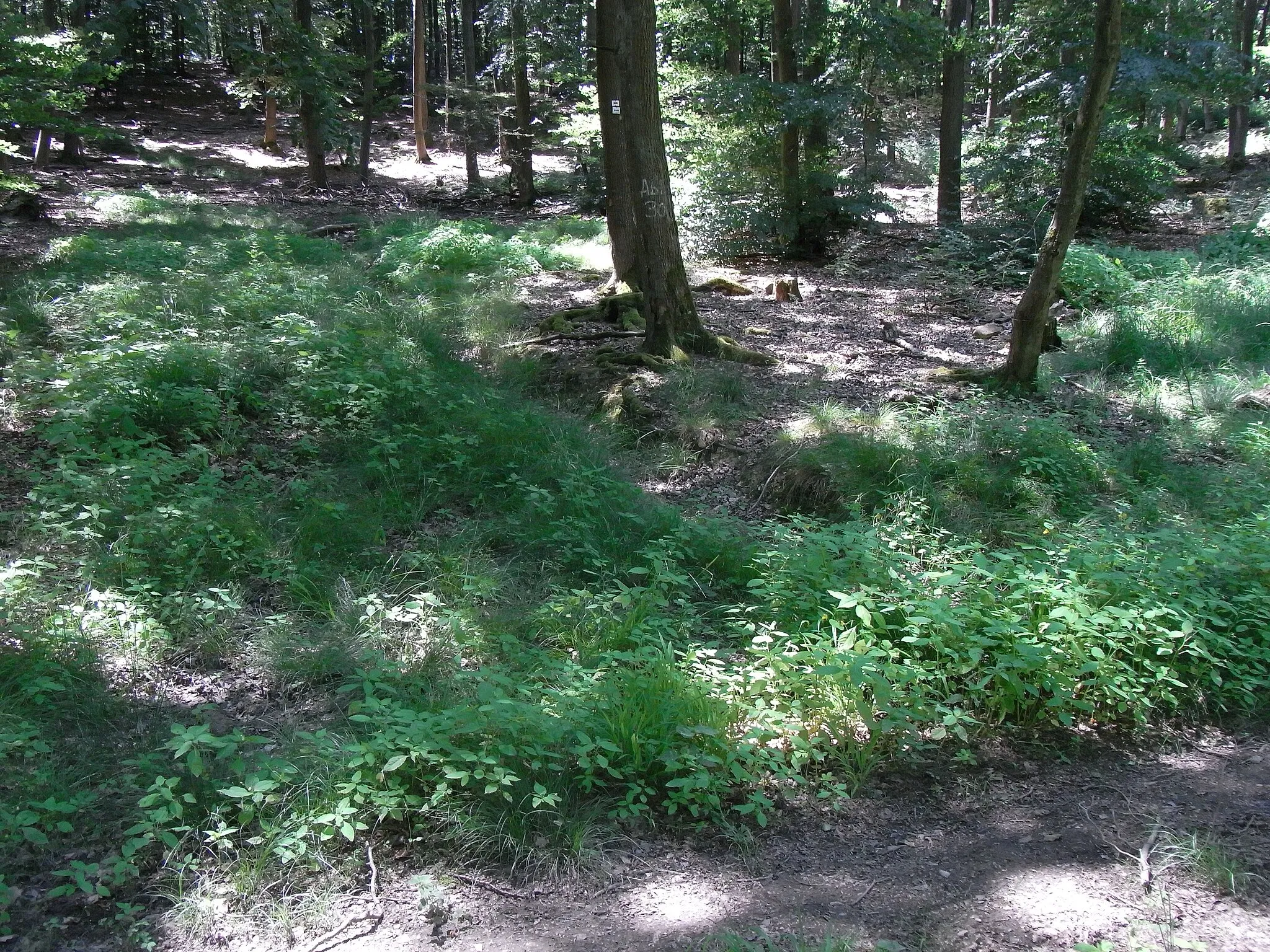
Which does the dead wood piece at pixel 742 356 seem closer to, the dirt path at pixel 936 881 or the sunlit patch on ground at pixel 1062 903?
the dirt path at pixel 936 881

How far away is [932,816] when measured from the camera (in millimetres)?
3416

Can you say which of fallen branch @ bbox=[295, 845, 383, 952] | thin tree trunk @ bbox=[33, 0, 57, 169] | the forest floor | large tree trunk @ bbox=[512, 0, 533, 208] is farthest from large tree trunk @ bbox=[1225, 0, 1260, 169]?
thin tree trunk @ bbox=[33, 0, 57, 169]

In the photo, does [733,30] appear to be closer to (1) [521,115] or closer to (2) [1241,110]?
(1) [521,115]

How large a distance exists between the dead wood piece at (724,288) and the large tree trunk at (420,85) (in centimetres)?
1587

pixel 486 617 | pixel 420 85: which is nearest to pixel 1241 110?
pixel 420 85

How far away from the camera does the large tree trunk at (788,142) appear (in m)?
14.3

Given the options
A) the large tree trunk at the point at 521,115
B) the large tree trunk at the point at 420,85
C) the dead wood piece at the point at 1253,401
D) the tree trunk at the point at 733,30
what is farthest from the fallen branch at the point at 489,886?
the large tree trunk at the point at 420,85

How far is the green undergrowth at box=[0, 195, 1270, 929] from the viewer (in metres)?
3.17

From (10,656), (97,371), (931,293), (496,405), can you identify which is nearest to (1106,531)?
(496,405)

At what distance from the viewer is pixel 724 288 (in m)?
12.8

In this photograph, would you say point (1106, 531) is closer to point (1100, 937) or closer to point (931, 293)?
point (1100, 937)

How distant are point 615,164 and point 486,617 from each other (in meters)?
8.34

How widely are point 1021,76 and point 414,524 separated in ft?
46.3

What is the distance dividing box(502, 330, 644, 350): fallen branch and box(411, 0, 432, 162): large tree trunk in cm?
1820
